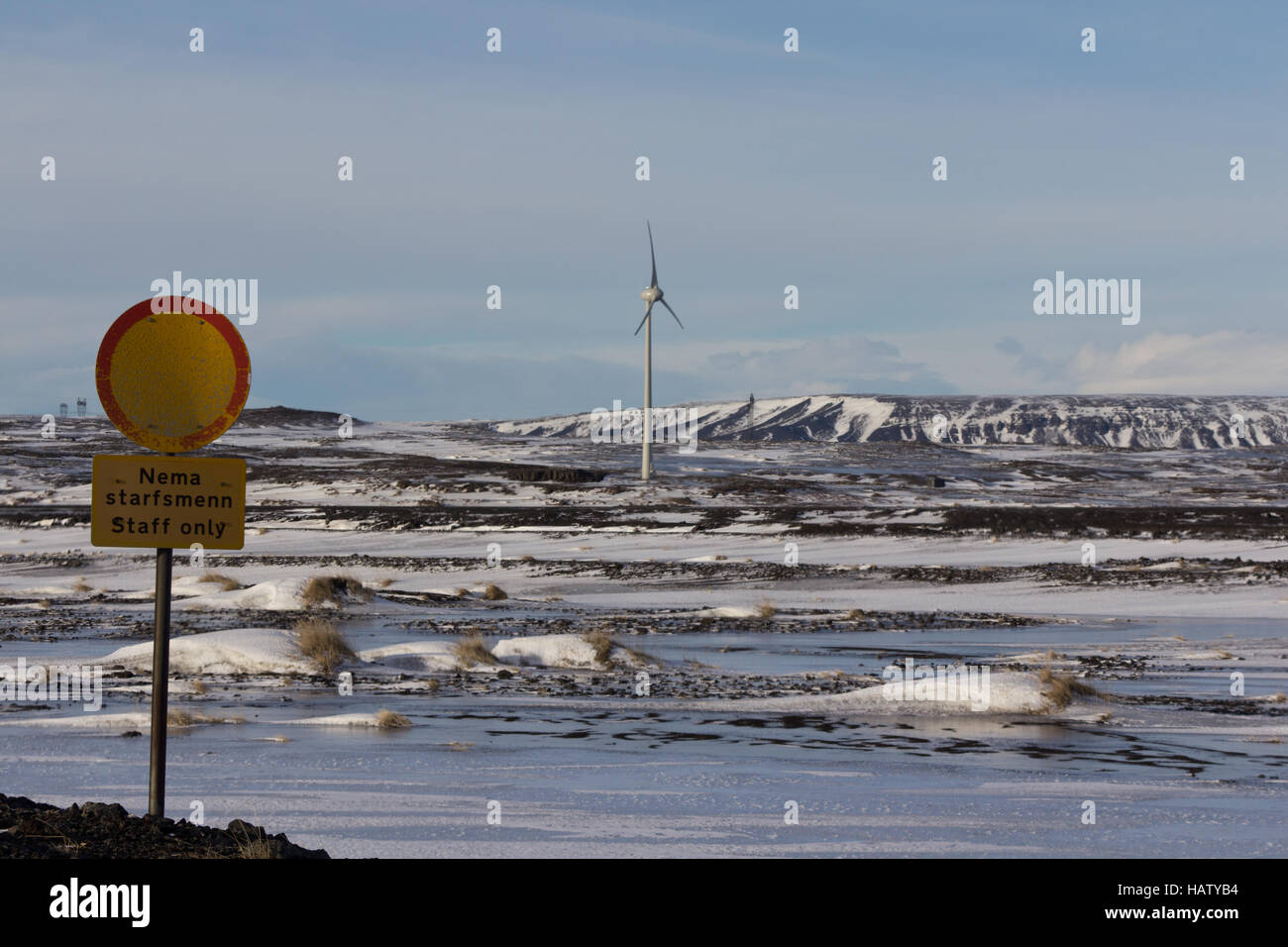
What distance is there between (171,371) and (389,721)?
6.40 m

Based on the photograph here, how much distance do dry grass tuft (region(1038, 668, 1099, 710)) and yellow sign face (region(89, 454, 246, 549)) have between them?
9893mm

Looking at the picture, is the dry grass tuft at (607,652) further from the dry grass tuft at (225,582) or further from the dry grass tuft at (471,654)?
the dry grass tuft at (225,582)

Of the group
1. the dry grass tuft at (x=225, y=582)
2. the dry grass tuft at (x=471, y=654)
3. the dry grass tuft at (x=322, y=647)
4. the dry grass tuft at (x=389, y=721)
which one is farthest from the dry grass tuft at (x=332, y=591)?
the dry grass tuft at (x=389, y=721)

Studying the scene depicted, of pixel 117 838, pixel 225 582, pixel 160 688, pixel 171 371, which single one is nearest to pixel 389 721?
pixel 160 688

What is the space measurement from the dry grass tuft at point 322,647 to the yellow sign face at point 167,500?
10.2 meters

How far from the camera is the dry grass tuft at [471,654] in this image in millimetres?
18031

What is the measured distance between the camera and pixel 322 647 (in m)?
17.8

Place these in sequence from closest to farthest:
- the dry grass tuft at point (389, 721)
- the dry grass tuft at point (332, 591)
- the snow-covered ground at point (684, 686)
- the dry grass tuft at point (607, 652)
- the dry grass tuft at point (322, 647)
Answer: the snow-covered ground at point (684, 686)
the dry grass tuft at point (389, 721)
the dry grass tuft at point (322, 647)
the dry grass tuft at point (607, 652)
the dry grass tuft at point (332, 591)

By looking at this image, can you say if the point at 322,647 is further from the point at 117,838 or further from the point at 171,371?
the point at 171,371

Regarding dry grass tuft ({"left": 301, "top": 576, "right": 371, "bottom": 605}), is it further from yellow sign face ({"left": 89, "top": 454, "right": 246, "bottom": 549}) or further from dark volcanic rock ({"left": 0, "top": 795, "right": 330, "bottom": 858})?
yellow sign face ({"left": 89, "top": 454, "right": 246, "bottom": 549})
